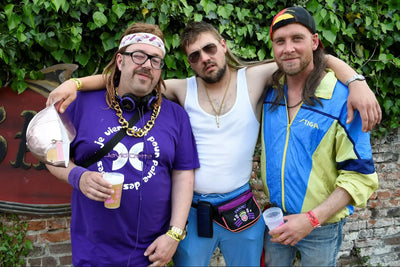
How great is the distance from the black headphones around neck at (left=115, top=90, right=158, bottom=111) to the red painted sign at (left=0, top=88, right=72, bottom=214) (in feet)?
4.02

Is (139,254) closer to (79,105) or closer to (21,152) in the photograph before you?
(79,105)

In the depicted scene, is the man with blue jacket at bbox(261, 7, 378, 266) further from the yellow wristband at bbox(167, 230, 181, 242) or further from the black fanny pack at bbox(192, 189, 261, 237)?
the yellow wristband at bbox(167, 230, 181, 242)

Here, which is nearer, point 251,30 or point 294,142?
point 294,142

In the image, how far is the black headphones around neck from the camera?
7.33 ft

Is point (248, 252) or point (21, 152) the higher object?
point (21, 152)

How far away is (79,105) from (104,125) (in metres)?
0.22

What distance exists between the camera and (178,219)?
2.26m

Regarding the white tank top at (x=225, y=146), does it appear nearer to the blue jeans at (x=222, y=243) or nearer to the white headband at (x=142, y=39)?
the blue jeans at (x=222, y=243)

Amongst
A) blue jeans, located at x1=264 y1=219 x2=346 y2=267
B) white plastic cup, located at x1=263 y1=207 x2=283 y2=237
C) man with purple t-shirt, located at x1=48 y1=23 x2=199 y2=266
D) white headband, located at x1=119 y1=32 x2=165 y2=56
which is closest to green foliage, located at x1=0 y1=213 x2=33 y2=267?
man with purple t-shirt, located at x1=48 y1=23 x2=199 y2=266

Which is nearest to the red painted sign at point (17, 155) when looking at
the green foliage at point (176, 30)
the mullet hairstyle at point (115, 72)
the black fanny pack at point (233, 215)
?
the green foliage at point (176, 30)

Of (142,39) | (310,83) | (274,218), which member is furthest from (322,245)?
(142,39)

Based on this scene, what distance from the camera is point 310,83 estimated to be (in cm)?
230

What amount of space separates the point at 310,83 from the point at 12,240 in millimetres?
2856

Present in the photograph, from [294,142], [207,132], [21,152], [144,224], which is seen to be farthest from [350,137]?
[21,152]
